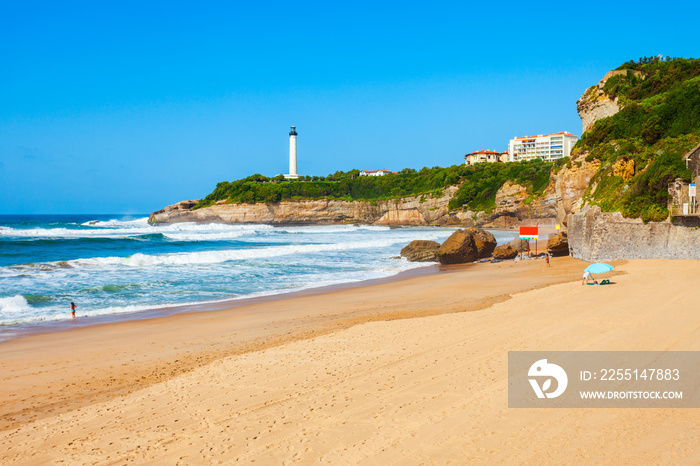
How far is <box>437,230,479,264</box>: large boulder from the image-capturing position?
82.7ft

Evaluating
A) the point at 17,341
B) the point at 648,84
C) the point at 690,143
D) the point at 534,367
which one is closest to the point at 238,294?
the point at 17,341

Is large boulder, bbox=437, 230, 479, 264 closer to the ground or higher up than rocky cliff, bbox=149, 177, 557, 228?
closer to the ground

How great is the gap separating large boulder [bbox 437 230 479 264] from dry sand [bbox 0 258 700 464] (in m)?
12.2

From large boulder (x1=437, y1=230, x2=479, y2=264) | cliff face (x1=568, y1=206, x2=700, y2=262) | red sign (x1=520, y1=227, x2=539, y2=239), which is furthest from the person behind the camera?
large boulder (x1=437, y1=230, x2=479, y2=264)

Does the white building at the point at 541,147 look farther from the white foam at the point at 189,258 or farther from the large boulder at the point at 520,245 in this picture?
the white foam at the point at 189,258

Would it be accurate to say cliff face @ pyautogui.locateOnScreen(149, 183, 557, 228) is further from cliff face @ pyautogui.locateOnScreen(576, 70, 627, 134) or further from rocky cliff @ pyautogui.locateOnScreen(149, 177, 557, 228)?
cliff face @ pyautogui.locateOnScreen(576, 70, 627, 134)

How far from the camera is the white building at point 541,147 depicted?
112 meters

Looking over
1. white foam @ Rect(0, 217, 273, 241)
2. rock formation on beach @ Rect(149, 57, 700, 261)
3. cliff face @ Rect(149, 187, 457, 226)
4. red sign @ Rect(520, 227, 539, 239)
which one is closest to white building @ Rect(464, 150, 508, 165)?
cliff face @ Rect(149, 187, 457, 226)

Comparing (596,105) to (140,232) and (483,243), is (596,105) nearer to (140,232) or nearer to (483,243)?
(483,243)

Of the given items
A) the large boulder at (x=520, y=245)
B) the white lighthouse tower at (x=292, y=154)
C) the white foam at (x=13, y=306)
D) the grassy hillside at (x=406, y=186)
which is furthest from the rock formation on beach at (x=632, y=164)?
the white lighthouse tower at (x=292, y=154)

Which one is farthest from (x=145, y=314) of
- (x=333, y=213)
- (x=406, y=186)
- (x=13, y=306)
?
(x=406, y=186)

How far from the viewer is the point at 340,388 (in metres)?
6.46

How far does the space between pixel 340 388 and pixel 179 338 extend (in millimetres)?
5383

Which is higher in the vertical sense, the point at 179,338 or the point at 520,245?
the point at 520,245
